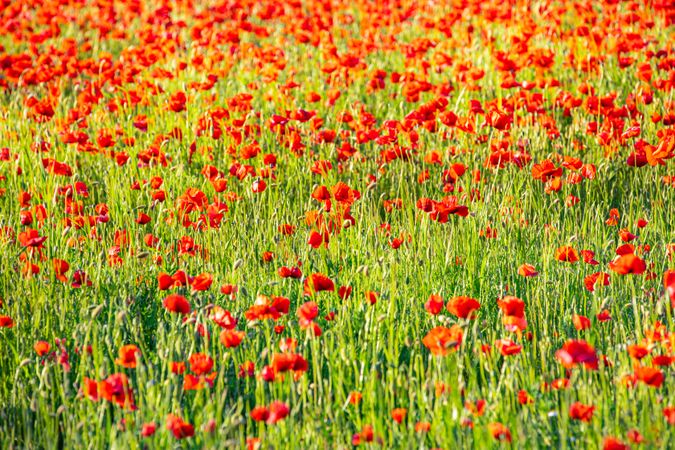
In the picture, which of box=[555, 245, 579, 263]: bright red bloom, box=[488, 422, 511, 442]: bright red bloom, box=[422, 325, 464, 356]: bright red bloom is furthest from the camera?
box=[555, 245, 579, 263]: bright red bloom

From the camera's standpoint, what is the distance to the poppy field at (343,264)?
2254mm

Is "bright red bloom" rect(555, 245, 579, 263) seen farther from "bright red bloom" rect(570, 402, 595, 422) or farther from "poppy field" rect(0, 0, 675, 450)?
"bright red bloom" rect(570, 402, 595, 422)

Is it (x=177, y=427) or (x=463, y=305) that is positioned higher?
(x=463, y=305)

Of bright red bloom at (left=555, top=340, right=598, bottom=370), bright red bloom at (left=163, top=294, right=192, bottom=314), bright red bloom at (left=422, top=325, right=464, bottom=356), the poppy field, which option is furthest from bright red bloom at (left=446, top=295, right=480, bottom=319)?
bright red bloom at (left=163, top=294, right=192, bottom=314)

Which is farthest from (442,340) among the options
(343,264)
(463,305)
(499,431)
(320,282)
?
(343,264)

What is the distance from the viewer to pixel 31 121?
17.4 ft

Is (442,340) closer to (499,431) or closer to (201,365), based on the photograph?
(499,431)

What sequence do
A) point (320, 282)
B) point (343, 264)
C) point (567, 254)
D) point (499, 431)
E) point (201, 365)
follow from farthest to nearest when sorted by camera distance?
point (343, 264) < point (567, 254) < point (320, 282) < point (201, 365) < point (499, 431)

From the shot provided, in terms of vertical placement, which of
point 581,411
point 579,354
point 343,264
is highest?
point 579,354

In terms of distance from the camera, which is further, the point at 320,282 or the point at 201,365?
the point at 320,282

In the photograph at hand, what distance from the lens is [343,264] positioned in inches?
131

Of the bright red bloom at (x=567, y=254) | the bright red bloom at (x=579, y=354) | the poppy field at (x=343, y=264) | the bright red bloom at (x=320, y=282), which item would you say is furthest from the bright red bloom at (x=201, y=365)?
the bright red bloom at (x=567, y=254)

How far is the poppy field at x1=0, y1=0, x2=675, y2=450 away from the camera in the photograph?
2.25 meters

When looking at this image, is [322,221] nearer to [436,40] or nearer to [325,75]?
[325,75]
